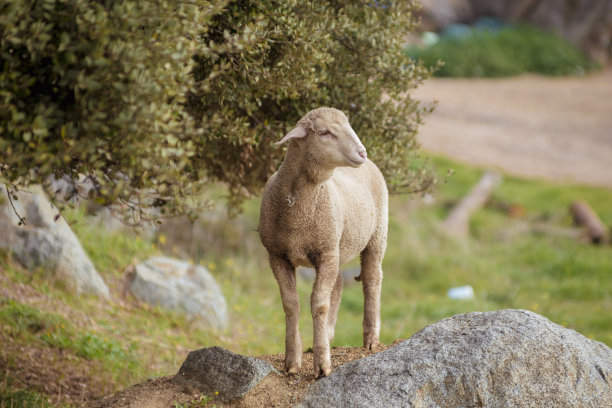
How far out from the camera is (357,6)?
23.5ft

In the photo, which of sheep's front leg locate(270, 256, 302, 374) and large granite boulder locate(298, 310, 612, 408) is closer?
large granite boulder locate(298, 310, 612, 408)

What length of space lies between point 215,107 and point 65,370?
11.4 ft

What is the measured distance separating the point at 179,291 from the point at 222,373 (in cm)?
476

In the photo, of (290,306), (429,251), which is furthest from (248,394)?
(429,251)

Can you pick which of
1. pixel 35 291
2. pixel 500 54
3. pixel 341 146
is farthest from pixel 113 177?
pixel 500 54

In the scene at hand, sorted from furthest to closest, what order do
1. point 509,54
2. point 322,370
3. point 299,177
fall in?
point 509,54, point 322,370, point 299,177

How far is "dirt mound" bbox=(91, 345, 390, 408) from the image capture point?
550 centimetres

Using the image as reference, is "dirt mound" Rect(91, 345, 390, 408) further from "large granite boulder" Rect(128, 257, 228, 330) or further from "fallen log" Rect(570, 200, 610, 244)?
"fallen log" Rect(570, 200, 610, 244)

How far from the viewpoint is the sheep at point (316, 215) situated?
516cm

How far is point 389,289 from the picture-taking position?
1415cm

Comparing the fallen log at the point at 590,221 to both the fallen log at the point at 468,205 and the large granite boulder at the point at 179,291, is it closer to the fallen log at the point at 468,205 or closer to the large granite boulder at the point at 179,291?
the fallen log at the point at 468,205

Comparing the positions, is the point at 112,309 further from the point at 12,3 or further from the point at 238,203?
the point at 12,3

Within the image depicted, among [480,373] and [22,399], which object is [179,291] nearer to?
[22,399]

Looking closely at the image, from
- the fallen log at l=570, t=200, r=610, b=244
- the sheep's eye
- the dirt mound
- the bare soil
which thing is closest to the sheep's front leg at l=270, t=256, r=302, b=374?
the dirt mound
